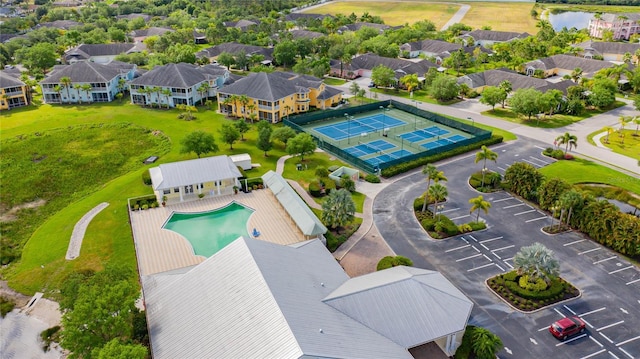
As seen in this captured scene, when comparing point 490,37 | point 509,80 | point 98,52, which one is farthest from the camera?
point 490,37

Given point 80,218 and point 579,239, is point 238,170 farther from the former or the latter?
point 579,239

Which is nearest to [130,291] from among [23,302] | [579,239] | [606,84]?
[23,302]

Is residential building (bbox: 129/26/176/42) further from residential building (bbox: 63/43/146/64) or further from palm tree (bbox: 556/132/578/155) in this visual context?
palm tree (bbox: 556/132/578/155)

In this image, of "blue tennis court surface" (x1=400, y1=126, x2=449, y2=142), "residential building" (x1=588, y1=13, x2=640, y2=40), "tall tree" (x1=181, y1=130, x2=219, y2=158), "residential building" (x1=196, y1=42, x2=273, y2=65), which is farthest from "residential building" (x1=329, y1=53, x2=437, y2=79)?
"residential building" (x1=588, y1=13, x2=640, y2=40)

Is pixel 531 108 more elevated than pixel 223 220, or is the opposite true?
pixel 531 108

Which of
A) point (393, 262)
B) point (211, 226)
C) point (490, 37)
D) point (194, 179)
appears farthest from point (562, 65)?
point (211, 226)

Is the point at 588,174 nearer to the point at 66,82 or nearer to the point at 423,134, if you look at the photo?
the point at 423,134
